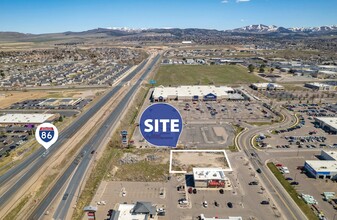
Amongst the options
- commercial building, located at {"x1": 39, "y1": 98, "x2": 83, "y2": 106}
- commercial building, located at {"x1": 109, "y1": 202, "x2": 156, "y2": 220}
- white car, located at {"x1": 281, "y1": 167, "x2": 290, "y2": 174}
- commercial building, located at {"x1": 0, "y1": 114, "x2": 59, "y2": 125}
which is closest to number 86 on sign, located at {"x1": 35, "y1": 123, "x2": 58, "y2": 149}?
commercial building, located at {"x1": 109, "y1": 202, "x2": 156, "y2": 220}

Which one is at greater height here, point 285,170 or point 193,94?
point 193,94

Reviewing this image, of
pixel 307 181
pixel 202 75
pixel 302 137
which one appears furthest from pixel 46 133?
pixel 202 75

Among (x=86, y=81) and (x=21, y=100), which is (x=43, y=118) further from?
(x=86, y=81)

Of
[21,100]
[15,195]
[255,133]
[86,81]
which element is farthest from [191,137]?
[86,81]

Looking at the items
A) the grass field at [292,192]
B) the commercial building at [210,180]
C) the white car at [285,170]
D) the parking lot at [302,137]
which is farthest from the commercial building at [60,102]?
the white car at [285,170]

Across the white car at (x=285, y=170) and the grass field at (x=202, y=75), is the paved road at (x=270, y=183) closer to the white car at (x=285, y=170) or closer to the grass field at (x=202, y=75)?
the white car at (x=285, y=170)

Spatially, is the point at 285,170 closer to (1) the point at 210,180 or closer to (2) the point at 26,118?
(1) the point at 210,180
